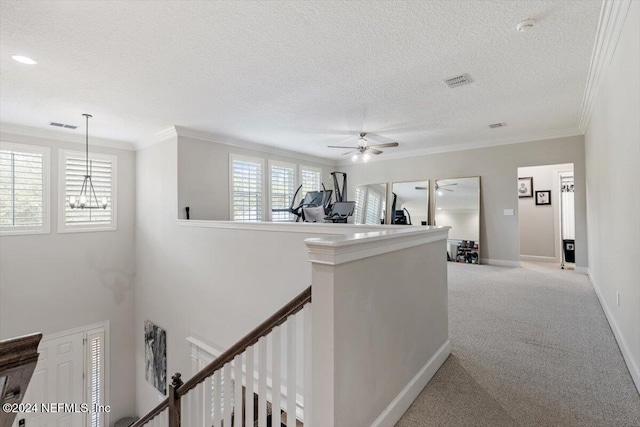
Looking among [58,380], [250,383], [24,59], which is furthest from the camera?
[58,380]

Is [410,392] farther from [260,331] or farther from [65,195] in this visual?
[65,195]

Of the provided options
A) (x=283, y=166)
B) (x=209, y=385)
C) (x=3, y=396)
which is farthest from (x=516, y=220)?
(x=3, y=396)

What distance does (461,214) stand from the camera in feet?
21.3

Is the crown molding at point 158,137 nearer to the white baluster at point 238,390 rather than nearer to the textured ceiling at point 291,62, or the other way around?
the textured ceiling at point 291,62

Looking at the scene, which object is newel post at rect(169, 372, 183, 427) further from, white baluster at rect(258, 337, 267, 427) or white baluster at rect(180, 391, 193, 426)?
white baluster at rect(258, 337, 267, 427)

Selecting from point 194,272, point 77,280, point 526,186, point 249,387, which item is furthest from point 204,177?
point 526,186

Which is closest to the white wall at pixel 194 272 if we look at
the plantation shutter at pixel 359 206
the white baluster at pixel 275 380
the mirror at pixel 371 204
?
the white baluster at pixel 275 380

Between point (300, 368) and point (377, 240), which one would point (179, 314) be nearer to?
point (300, 368)

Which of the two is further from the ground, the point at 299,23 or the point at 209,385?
the point at 299,23

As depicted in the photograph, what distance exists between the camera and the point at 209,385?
6.68 feet

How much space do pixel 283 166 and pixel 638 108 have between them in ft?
19.6

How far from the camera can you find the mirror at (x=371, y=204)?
7.73m

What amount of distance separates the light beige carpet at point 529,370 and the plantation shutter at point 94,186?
238 inches

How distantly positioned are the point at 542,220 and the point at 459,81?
18.4ft
